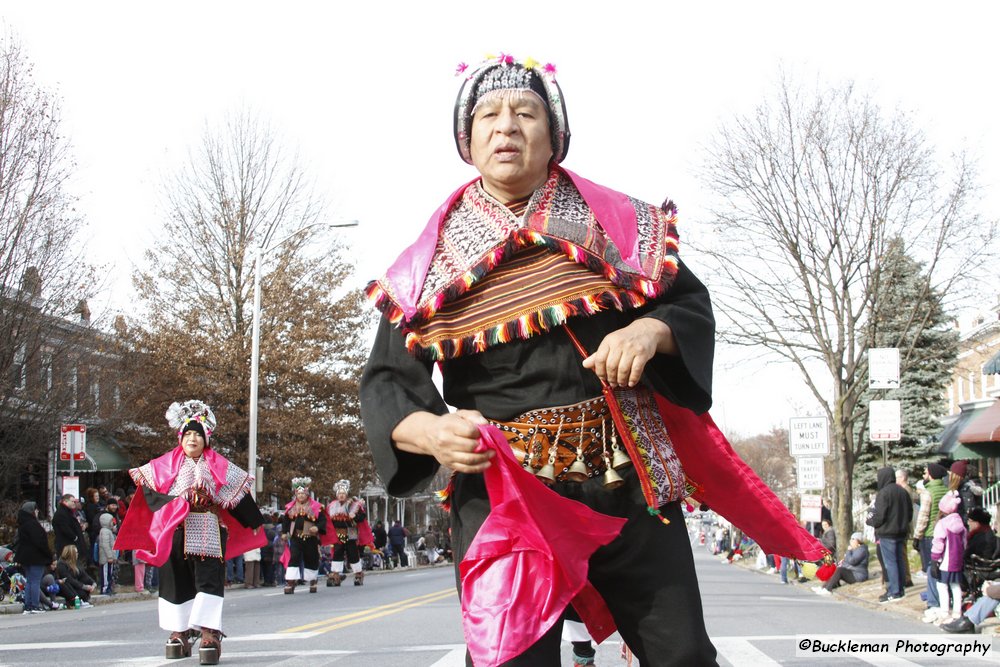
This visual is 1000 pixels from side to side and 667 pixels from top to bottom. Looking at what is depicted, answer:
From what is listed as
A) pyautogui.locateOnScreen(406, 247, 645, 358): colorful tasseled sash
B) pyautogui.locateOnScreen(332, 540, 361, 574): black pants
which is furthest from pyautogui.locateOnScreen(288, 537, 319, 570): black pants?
pyautogui.locateOnScreen(406, 247, 645, 358): colorful tasseled sash

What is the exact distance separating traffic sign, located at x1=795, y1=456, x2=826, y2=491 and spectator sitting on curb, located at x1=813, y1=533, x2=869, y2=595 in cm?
388

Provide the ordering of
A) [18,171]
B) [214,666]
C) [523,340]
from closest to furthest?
[523,340]
[214,666]
[18,171]

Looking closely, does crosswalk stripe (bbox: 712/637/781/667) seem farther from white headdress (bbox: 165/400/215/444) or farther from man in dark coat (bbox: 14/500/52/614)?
man in dark coat (bbox: 14/500/52/614)

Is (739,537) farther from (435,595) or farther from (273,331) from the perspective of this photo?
(435,595)

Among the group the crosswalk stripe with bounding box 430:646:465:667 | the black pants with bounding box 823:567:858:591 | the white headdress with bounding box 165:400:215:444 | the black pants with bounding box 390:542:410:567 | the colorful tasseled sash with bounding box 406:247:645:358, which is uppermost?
the white headdress with bounding box 165:400:215:444

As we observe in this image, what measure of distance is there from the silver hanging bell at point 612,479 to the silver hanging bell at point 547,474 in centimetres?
15

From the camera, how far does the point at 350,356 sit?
34.4 metres

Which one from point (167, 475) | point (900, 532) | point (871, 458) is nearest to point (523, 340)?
point (167, 475)

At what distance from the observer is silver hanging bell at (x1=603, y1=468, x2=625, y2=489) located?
10.1 ft

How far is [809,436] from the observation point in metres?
23.6

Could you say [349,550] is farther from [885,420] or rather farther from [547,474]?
[547,474]

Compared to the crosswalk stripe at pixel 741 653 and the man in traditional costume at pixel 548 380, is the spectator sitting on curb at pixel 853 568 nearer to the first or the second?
the crosswalk stripe at pixel 741 653

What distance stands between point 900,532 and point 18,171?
17.7 meters

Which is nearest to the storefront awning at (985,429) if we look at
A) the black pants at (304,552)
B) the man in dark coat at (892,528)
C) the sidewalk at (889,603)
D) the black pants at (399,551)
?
the sidewalk at (889,603)
